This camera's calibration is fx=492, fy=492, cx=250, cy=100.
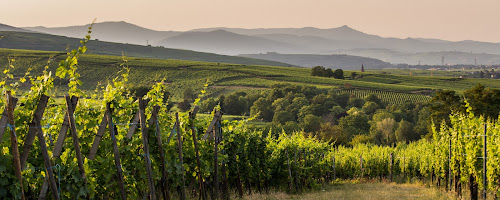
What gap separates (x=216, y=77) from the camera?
11138cm

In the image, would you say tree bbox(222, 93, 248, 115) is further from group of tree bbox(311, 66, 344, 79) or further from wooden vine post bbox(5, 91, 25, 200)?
wooden vine post bbox(5, 91, 25, 200)

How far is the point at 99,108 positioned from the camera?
26.4ft

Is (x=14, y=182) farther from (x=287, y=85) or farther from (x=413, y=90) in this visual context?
(x=413, y=90)

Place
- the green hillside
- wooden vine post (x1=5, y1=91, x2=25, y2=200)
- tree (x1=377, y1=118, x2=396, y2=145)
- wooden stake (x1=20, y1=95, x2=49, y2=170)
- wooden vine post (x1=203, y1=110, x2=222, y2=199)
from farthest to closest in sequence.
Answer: the green hillside
tree (x1=377, y1=118, x2=396, y2=145)
wooden vine post (x1=203, y1=110, x2=222, y2=199)
wooden stake (x1=20, y1=95, x2=49, y2=170)
wooden vine post (x1=5, y1=91, x2=25, y2=200)

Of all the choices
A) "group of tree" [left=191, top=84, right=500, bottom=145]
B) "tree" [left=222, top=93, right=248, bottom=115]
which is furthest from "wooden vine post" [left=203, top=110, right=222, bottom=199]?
"tree" [left=222, top=93, right=248, bottom=115]

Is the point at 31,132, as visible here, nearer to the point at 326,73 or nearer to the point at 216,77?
the point at 216,77

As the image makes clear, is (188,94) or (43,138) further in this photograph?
(188,94)

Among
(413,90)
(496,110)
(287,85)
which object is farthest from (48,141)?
(413,90)

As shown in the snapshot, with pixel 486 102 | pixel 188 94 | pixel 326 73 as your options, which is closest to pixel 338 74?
pixel 326 73

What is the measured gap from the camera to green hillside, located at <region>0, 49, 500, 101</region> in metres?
101

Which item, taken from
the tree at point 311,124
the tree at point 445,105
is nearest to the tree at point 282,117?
the tree at point 311,124

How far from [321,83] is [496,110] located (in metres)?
66.3

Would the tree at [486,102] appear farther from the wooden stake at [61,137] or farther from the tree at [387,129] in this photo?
the wooden stake at [61,137]

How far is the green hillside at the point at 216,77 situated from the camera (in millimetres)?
101375
